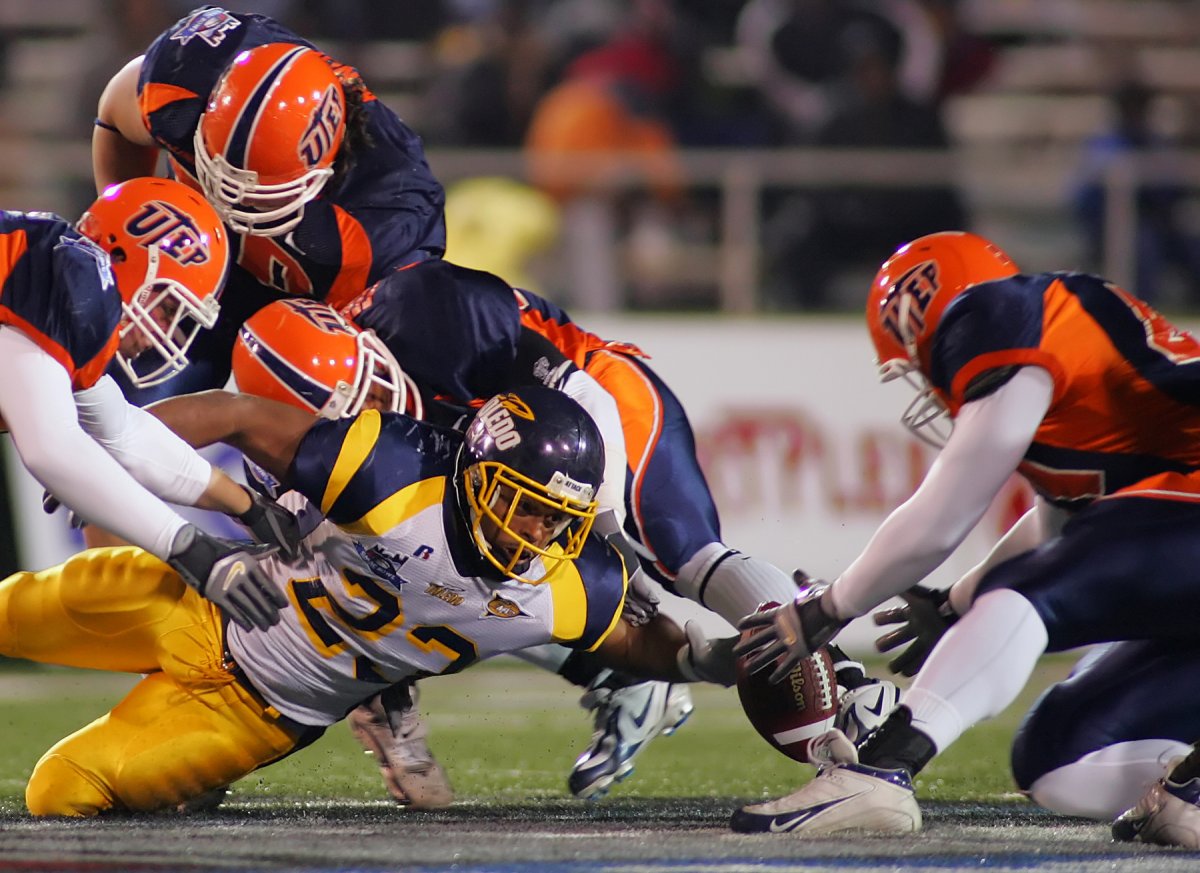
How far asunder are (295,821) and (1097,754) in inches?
65.0

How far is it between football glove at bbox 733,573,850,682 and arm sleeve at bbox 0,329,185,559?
1.19 m

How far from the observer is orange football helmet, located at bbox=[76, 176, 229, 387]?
4.17 metres

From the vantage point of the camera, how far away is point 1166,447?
374 centimetres

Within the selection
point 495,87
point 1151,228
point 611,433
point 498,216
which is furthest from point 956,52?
point 611,433

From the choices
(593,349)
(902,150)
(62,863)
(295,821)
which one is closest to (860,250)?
(902,150)

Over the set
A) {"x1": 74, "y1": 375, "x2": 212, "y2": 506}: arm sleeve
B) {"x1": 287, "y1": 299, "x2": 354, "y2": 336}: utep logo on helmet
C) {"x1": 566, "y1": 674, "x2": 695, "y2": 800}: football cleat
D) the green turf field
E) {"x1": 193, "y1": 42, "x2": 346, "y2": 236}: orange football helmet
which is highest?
{"x1": 193, "y1": 42, "x2": 346, "y2": 236}: orange football helmet

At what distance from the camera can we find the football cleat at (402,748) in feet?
13.5

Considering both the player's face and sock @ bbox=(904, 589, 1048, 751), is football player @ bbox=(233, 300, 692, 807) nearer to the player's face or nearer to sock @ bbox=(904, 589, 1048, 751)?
the player's face

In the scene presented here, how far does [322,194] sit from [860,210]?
4242 millimetres

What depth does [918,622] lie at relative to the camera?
4199 mm

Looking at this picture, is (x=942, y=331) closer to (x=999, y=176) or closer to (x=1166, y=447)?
(x=1166, y=447)

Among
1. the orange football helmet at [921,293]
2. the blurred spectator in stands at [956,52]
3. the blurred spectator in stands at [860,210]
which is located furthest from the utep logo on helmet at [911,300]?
the blurred spectator in stands at [956,52]

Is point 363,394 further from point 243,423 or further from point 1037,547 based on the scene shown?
point 1037,547

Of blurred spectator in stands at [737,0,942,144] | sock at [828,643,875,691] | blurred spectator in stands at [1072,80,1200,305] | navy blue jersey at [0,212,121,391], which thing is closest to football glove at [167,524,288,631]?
navy blue jersey at [0,212,121,391]
